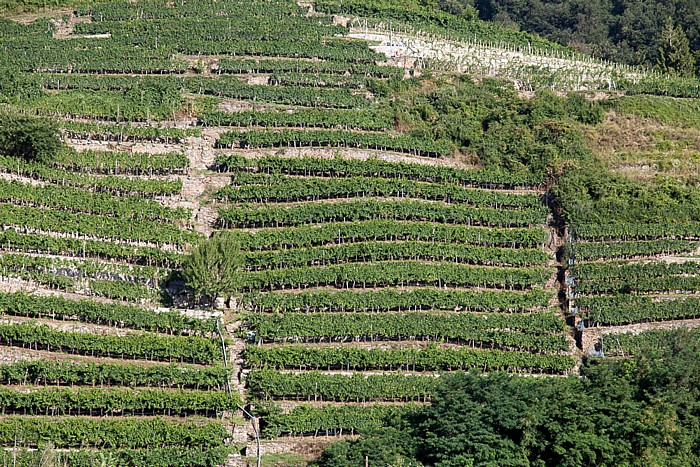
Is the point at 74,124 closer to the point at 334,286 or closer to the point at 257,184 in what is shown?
the point at 257,184

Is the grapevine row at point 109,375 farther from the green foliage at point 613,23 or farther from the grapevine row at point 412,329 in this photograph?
the green foliage at point 613,23

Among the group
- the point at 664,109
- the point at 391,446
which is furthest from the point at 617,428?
the point at 664,109

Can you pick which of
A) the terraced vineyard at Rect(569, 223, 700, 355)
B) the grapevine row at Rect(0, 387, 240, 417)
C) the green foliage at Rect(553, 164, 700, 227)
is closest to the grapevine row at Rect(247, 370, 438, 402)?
the grapevine row at Rect(0, 387, 240, 417)

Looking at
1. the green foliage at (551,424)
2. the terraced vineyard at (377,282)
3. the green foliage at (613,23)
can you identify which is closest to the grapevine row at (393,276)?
the terraced vineyard at (377,282)

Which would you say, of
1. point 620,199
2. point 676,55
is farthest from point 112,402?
point 676,55

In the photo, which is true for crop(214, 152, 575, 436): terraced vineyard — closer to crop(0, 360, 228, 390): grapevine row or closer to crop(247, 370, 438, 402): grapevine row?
crop(247, 370, 438, 402): grapevine row
